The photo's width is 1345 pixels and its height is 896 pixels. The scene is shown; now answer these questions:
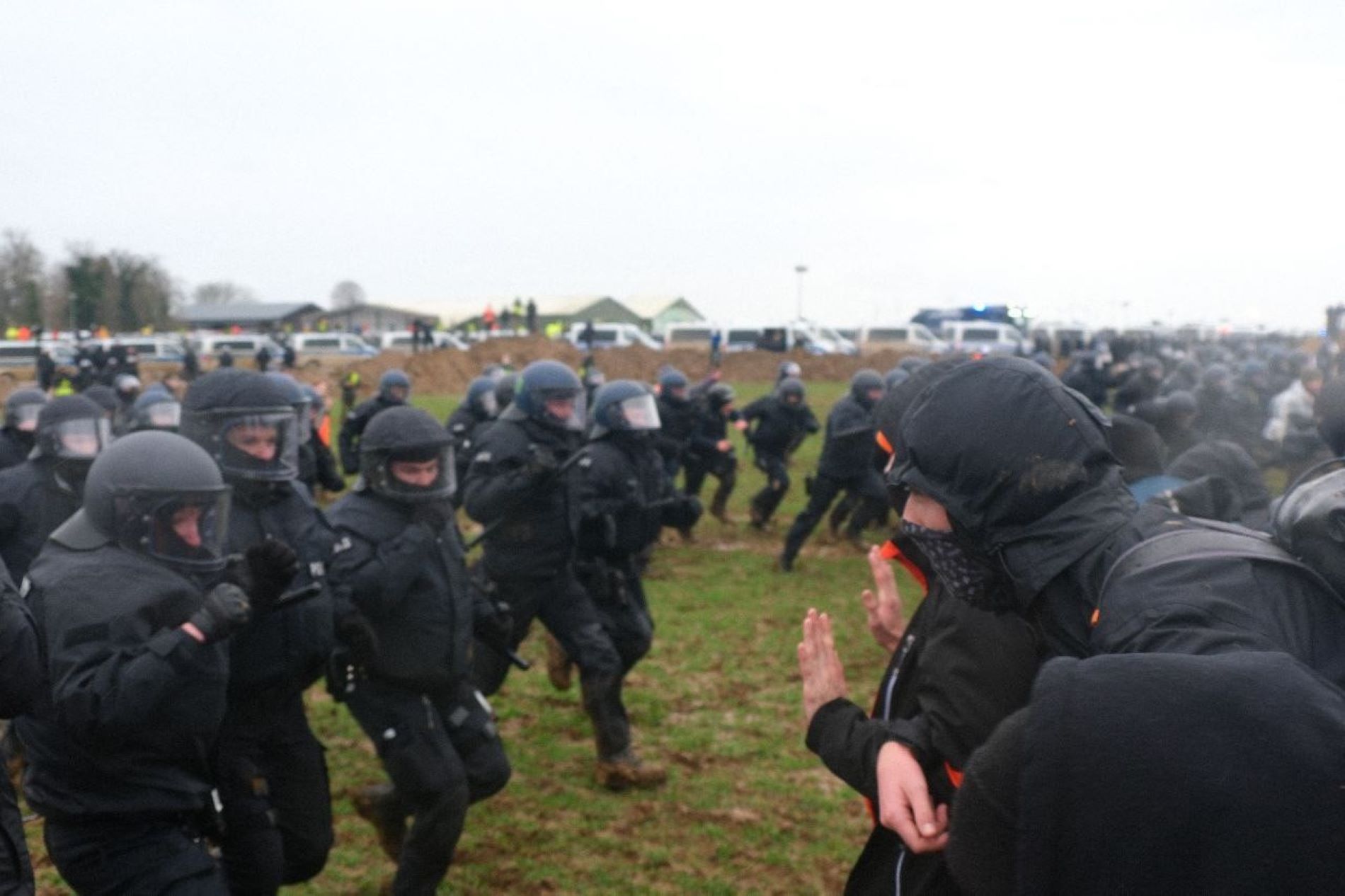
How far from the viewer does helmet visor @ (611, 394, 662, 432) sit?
7.14m

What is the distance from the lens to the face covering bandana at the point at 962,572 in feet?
6.82

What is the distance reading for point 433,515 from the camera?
4.99m

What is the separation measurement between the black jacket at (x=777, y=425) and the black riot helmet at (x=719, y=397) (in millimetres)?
312

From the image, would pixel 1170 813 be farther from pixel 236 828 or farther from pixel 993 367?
pixel 236 828

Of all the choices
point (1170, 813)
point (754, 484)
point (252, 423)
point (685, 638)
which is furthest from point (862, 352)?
point (1170, 813)

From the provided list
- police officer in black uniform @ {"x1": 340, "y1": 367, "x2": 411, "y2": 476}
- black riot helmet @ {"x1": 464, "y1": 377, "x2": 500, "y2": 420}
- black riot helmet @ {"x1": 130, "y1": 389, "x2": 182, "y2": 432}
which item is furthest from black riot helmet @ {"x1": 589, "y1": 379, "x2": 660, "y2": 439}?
police officer in black uniform @ {"x1": 340, "y1": 367, "x2": 411, "y2": 476}

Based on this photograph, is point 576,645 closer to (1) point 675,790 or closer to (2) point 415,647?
(1) point 675,790

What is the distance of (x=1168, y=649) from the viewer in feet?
4.91

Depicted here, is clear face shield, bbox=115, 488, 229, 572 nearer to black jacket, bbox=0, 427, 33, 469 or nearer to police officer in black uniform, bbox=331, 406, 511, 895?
police officer in black uniform, bbox=331, 406, 511, 895

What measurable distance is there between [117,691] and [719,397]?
37.1ft

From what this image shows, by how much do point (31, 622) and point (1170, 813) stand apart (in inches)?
109

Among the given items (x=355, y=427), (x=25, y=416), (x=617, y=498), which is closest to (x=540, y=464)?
(x=617, y=498)

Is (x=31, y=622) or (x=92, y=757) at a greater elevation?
(x=31, y=622)

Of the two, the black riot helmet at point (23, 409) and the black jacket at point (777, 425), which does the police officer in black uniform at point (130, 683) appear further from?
the black jacket at point (777, 425)
